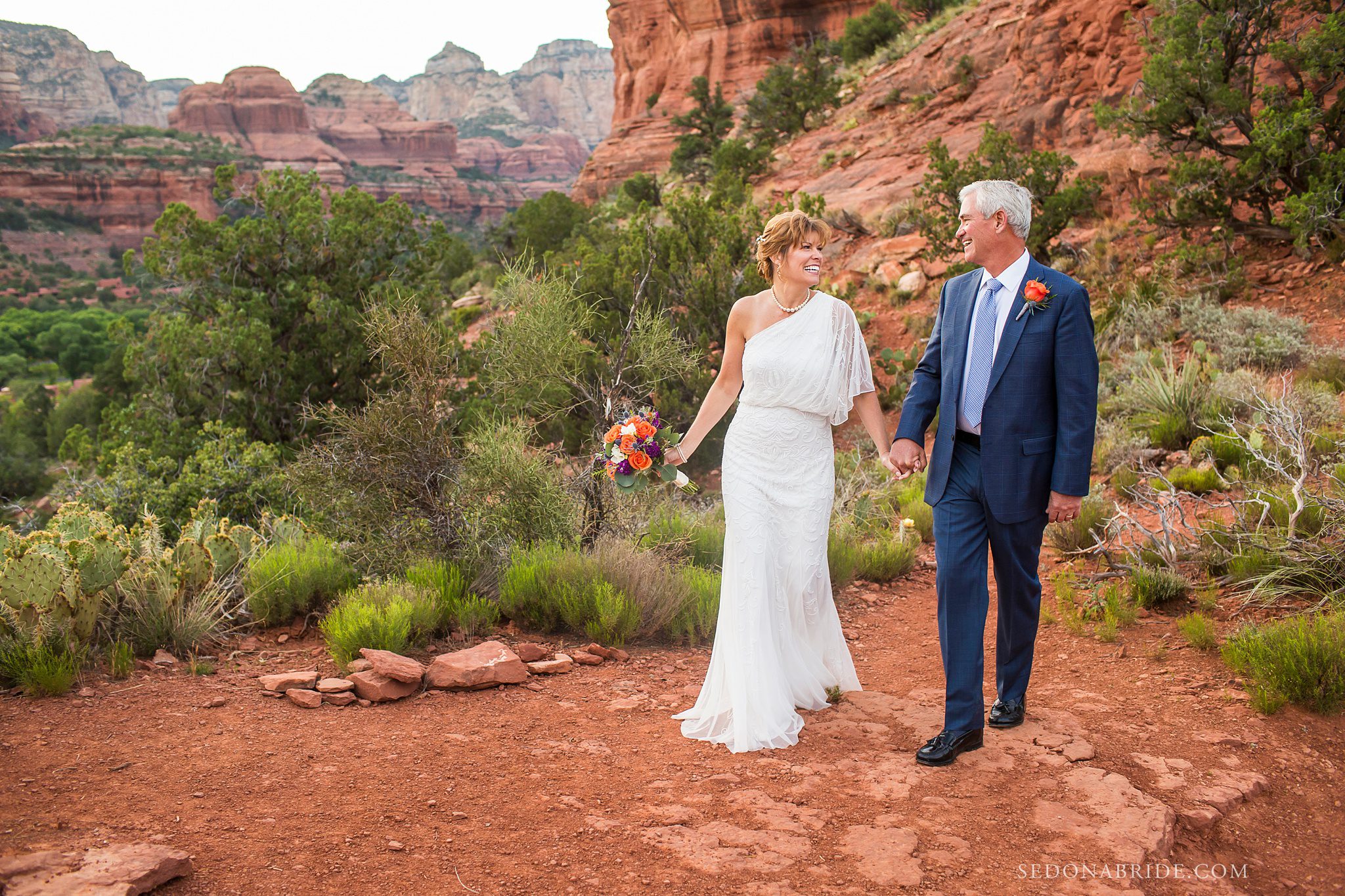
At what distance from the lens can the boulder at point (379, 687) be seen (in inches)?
165

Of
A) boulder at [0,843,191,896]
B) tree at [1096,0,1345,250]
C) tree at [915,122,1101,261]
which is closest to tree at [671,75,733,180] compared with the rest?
tree at [915,122,1101,261]

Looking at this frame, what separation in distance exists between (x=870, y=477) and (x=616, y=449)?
5.00 meters

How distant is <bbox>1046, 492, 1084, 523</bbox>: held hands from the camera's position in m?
3.31

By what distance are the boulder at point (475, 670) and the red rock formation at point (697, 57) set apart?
35.2m

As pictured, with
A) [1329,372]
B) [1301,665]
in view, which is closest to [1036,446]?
[1301,665]

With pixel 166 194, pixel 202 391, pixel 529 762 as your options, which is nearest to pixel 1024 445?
pixel 529 762

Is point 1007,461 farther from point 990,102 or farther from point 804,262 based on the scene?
point 990,102

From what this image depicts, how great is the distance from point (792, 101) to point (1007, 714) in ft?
81.6

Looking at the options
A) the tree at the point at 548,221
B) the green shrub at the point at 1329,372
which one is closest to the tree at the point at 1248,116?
the green shrub at the point at 1329,372

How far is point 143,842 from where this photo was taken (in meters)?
2.75

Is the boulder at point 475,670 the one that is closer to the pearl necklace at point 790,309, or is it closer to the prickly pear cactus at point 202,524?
the prickly pear cactus at point 202,524

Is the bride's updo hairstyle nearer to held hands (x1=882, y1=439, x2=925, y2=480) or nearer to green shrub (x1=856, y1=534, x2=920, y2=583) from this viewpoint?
held hands (x1=882, y1=439, x2=925, y2=480)

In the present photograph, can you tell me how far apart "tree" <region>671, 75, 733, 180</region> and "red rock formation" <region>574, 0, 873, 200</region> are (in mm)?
6052

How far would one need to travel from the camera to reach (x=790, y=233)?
12.7ft
